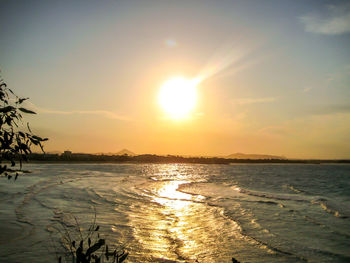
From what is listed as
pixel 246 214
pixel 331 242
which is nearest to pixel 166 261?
pixel 331 242

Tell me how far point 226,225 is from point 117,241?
5929 mm

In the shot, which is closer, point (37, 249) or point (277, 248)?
point (37, 249)

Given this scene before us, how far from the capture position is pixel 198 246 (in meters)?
10.5

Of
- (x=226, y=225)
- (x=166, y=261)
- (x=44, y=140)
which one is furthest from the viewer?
(x=226, y=225)

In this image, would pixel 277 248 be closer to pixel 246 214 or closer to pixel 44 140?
pixel 246 214

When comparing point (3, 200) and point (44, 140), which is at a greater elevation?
point (44, 140)

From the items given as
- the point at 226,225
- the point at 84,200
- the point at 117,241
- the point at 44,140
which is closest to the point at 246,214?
the point at 226,225

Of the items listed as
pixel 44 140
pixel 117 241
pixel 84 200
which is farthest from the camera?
pixel 84 200

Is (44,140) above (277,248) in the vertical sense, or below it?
above

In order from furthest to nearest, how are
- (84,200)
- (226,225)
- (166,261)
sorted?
(84,200) → (226,225) → (166,261)

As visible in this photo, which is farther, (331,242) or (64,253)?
(331,242)

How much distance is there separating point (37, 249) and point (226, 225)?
28.1 ft

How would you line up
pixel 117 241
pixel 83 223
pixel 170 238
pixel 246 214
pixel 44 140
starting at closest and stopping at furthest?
pixel 44 140, pixel 117 241, pixel 170 238, pixel 83 223, pixel 246 214

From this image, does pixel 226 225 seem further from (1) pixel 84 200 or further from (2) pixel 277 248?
(1) pixel 84 200
